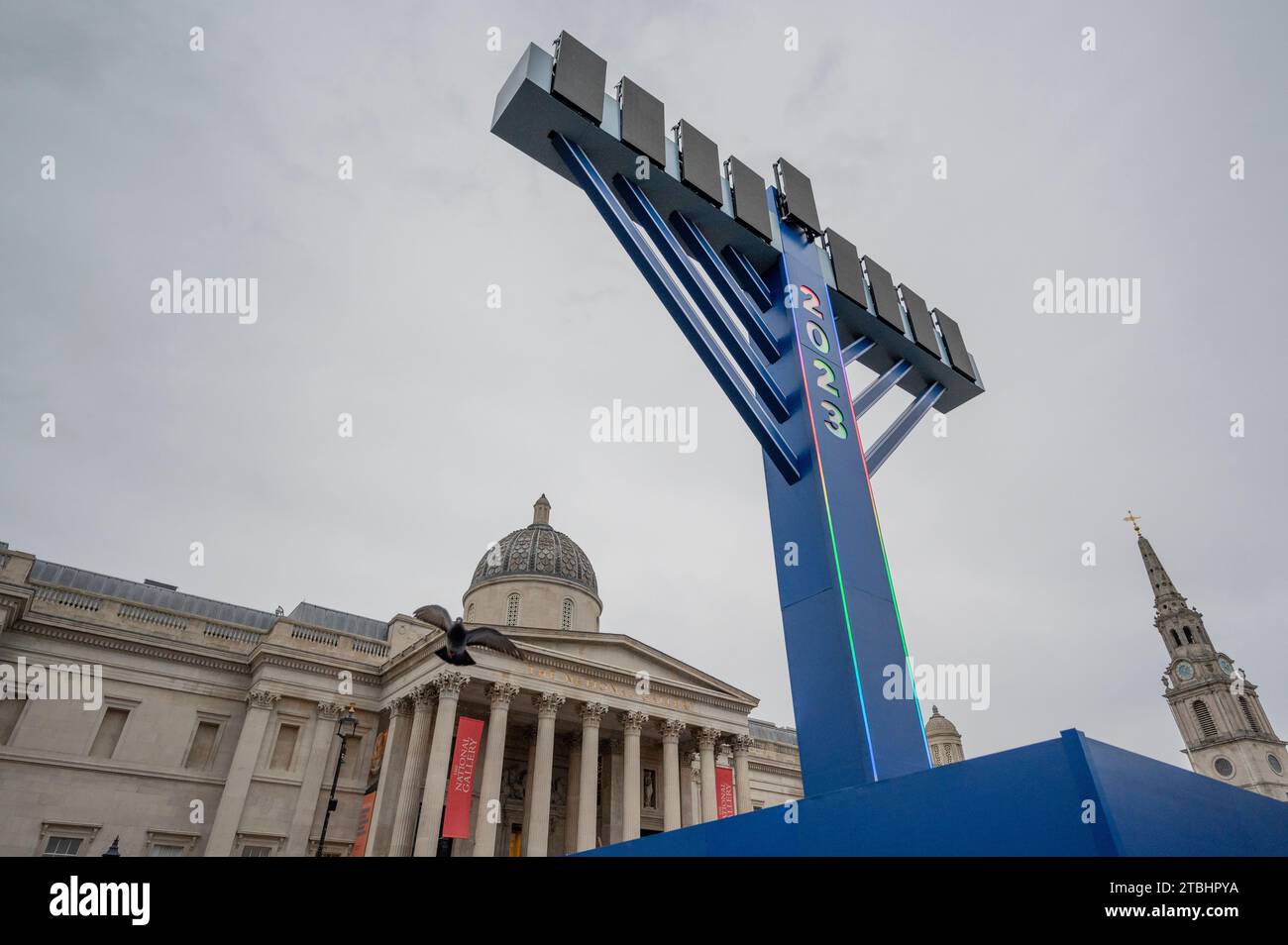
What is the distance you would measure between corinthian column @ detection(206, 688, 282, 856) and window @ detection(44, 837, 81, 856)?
14.0ft

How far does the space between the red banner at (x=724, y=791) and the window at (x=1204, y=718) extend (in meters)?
79.2

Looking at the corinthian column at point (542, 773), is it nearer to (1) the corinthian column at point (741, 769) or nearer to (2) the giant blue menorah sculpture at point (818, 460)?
(1) the corinthian column at point (741, 769)

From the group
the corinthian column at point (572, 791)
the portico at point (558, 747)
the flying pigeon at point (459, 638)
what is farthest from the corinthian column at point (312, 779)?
the flying pigeon at point (459, 638)

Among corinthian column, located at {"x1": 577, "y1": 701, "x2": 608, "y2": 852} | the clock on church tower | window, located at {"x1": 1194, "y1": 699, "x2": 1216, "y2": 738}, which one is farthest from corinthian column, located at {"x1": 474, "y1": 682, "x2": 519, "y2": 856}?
window, located at {"x1": 1194, "y1": 699, "x2": 1216, "y2": 738}

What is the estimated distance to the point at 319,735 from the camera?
1204 inches

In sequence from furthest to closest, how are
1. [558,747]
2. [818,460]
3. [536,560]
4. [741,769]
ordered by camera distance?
[536,560] → [741,769] → [558,747] → [818,460]

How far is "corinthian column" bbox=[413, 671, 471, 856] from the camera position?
2555 centimetres

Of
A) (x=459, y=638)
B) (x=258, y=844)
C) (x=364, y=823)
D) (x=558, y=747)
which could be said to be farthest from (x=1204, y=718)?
(x=258, y=844)

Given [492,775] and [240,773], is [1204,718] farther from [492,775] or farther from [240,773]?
[240,773]

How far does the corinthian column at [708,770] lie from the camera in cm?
3369

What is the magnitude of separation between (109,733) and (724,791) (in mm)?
26764
